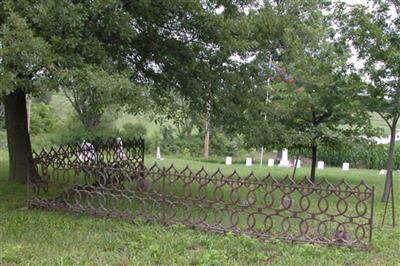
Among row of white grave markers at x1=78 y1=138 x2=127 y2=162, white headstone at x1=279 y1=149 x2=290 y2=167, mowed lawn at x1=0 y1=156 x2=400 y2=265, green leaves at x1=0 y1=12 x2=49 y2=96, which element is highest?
green leaves at x1=0 y1=12 x2=49 y2=96

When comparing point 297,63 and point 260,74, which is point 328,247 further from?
point 297,63

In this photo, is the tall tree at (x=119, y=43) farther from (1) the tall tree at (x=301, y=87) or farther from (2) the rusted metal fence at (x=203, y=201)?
(2) the rusted metal fence at (x=203, y=201)

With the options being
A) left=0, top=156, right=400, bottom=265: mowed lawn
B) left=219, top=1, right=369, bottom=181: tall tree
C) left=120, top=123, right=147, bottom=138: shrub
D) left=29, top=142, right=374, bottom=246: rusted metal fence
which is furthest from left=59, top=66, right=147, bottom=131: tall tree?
left=120, top=123, right=147, bottom=138: shrub

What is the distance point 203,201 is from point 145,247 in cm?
111

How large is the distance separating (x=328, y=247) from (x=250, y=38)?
4.24 meters

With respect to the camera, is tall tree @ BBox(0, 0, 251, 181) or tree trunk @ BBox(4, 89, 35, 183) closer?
tall tree @ BBox(0, 0, 251, 181)

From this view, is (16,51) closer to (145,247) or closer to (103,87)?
(103,87)

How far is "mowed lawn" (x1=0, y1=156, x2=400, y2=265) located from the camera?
17.5 feet

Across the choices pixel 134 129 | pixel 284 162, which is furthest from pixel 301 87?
pixel 134 129

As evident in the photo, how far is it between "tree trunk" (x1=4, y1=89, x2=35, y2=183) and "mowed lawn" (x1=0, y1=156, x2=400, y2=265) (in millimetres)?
3857

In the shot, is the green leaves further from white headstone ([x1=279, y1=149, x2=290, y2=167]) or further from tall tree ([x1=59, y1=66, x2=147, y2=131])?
white headstone ([x1=279, y1=149, x2=290, y2=167])

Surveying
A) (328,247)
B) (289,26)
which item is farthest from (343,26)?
(328,247)

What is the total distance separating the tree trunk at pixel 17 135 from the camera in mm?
10688

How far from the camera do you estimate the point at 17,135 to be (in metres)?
10.8
